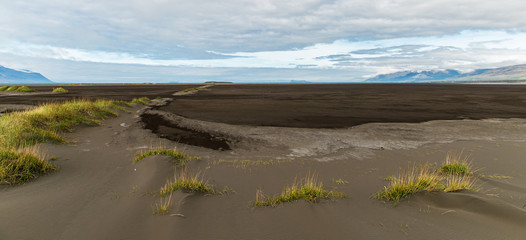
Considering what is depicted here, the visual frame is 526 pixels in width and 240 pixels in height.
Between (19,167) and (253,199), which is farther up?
(19,167)

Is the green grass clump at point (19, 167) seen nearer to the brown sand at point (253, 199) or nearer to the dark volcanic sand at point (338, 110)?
the brown sand at point (253, 199)

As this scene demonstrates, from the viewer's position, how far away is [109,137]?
454 inches

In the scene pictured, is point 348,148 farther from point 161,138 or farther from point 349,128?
point 161,138

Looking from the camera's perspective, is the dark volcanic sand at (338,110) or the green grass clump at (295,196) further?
the dark volcanic sand at (338,110)

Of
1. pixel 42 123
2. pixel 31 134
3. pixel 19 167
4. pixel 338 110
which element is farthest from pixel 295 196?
pixel 338 110

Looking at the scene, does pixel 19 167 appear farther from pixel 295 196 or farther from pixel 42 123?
pixel 295 196

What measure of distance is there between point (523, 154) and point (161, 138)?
15.9 m

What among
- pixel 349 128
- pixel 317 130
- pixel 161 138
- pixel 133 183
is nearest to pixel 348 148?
pixel 317 130

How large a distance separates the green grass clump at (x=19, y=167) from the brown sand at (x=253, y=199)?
0.31m

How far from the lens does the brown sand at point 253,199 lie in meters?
4.11

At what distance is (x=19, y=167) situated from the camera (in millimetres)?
5965

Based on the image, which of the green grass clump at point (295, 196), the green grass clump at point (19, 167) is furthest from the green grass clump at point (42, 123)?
the green grass clump at point (295, 196)

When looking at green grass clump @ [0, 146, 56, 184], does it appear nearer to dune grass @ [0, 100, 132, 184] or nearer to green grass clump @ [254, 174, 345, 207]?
dune grass @ [0, 100, 132, 184]

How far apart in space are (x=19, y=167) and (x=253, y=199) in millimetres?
6134
